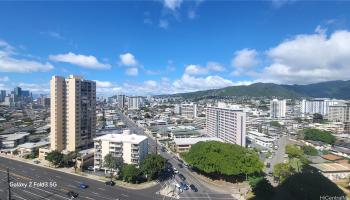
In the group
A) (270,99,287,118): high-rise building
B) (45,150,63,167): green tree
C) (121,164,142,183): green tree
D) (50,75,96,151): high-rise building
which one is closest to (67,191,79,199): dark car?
(121,164,142,183): green tree

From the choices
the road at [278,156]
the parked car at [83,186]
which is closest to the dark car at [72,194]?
the parked car at [83,186]

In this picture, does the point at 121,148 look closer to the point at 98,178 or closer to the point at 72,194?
the point at 98,178

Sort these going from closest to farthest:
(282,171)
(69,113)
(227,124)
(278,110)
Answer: (282,171) < (69,113) < (227,124) < (278,110)

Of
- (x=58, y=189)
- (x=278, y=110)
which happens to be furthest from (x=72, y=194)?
(x=278, y=110)

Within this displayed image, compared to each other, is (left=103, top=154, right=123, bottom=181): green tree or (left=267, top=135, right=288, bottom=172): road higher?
(left=103, top=154, right=123, bottom=181): green tree

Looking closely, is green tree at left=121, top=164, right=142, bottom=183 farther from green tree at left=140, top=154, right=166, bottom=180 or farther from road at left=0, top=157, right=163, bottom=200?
road at left=0, top=157, right=163, bottom=200
